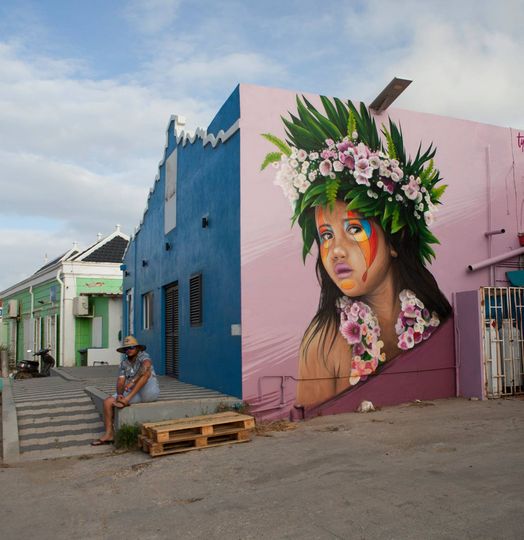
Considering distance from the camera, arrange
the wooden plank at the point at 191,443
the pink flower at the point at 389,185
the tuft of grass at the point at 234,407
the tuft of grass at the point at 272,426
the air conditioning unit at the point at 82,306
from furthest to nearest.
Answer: the air conditioning unit at the point at 82,306
the pink flower at the point at 389,185
the tuft of grass at the point at 234,407
the tuft of grass at the point at 272,426
the wooden plank at the point at 191,443

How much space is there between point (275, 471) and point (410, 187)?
6.66 meters

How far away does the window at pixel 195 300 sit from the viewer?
1199 centimetres

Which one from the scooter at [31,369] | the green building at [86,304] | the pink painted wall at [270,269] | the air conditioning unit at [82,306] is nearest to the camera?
the pink painted wall at [270,269]

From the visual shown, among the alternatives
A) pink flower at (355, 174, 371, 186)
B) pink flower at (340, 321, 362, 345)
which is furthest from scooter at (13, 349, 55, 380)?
pink flower at (355, 174, 371, 186)

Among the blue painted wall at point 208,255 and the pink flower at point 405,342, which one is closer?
the blue painted wall at point 208,255

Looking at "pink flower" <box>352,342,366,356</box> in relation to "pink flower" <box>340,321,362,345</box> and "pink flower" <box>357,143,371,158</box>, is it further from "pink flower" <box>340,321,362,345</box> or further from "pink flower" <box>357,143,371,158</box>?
"pink flower" <box>357,143,371,158</box>

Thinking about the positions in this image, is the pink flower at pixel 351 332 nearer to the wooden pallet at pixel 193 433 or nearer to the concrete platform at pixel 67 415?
the concrete platform at pixel 67 415

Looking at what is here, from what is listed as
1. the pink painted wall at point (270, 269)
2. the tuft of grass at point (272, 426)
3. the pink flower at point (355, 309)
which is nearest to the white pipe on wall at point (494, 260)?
the pink painted wall at point (270, 269)

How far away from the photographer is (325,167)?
10.6 metres

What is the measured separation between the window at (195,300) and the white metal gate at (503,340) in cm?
565

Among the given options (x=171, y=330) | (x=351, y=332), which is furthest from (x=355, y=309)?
(x=171, y=330)

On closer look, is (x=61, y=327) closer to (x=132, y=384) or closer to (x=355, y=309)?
(x=132, y=384)

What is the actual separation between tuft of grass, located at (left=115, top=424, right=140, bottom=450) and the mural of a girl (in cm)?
294

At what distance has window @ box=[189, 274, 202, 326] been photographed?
11993mm
